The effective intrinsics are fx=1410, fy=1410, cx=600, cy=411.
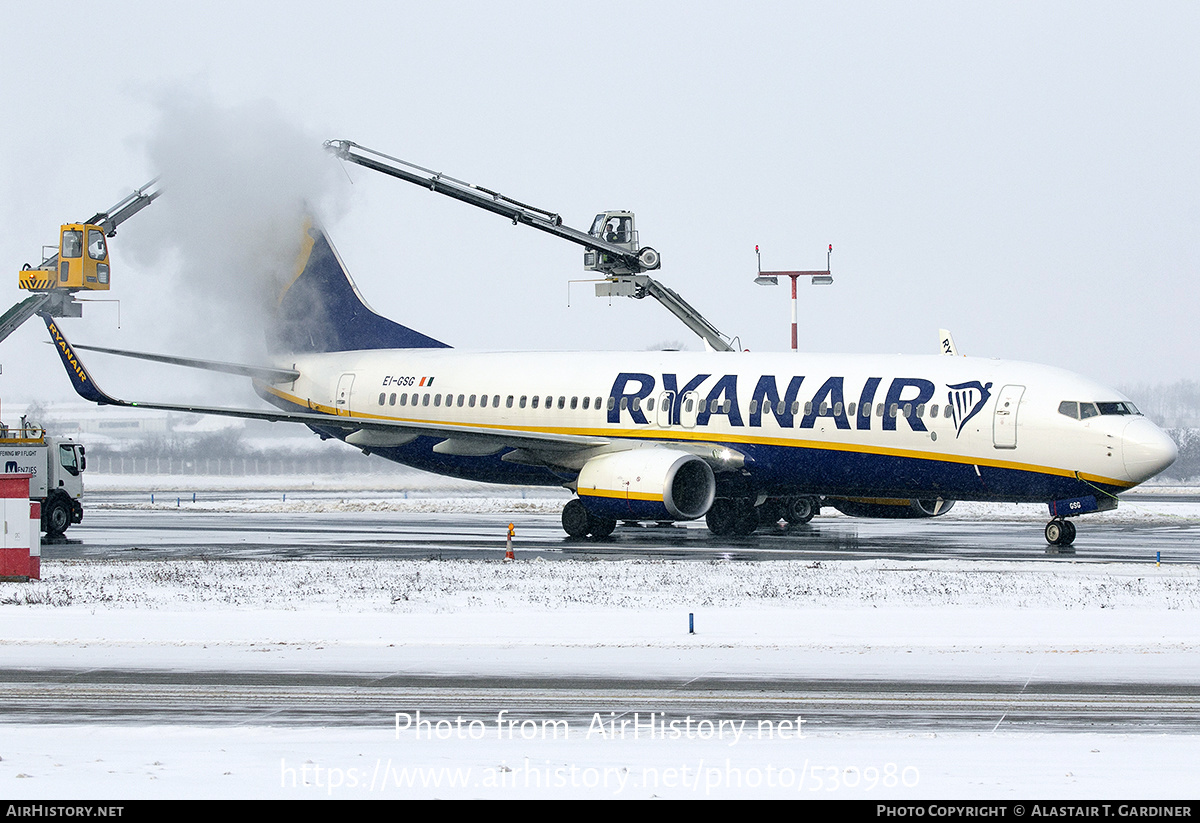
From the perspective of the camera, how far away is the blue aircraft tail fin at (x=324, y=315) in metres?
41.8

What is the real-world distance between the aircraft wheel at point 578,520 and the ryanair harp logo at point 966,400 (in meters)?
8.84

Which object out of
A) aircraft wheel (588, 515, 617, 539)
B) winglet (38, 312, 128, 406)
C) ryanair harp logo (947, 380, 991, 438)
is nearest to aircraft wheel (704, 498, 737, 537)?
aircraft wheel (588, 515, 617, 539)

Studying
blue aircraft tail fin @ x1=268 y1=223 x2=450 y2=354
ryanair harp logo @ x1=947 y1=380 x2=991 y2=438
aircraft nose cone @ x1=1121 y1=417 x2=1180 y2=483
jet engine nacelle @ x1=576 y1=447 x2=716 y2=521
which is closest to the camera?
aircraft nose cone @ x1=1121 y1=417 x2=1180 y2=483

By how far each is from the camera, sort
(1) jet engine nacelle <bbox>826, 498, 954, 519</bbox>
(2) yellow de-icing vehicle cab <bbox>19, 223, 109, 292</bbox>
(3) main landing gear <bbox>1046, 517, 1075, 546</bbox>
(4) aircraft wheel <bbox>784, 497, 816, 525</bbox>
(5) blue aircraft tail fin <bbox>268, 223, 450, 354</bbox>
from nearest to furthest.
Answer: (3) main landing gear <bbox>1046, 517, 1075, 546</bbox>
(1) jet engine nacelle <bbox>826, 498, 954, 519</bbox>
(4) aircraft wheel <bbox>784, 497, 816, 525</bbox>
(2) yellow de-icing vehicle cab <bbox>19, 223, 109, 292</bbox>
(5) blue aircraft tail fin <bbox>268, 223, 450, 354</bbox>

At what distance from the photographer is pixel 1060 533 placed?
29.9 meters

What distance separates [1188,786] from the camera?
9.23m

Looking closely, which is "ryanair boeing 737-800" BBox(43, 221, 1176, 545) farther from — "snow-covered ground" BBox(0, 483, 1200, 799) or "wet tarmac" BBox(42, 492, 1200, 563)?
"snow-covered ground" BBox(0, 483, 1200, 799)

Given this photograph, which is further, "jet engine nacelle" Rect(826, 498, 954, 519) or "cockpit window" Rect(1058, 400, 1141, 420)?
"jet engine nacelle" Rect(826, 498, 954, 519)

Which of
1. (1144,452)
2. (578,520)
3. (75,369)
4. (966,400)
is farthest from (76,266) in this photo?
(1144,452)

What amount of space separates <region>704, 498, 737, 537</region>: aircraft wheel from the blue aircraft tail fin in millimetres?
11210

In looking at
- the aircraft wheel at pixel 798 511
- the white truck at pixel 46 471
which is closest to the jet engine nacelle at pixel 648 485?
the aircraft wheel at pixel 798 511

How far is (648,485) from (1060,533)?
8.80m

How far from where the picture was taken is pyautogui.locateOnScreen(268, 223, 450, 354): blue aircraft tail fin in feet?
137
